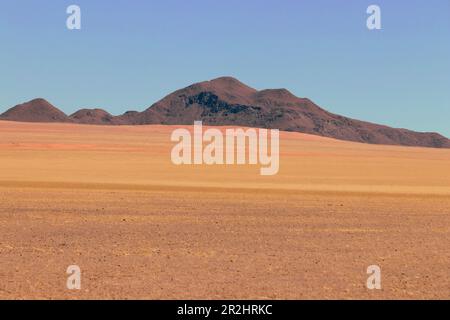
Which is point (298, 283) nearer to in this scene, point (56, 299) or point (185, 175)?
point (56, 299)

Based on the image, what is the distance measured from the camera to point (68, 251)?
541 inches

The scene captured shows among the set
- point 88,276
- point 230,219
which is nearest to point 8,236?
point 88,276

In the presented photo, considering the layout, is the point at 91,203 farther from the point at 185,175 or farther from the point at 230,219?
the point at 185,175

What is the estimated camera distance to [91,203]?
23.3 metres

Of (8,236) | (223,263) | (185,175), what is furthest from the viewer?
(185,175)

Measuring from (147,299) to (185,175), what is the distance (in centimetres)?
3214

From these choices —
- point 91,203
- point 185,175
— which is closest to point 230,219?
point 91,203

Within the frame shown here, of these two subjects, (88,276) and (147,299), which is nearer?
(147,299)

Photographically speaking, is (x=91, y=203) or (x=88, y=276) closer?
(x=88, y=276)
